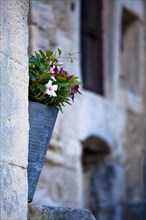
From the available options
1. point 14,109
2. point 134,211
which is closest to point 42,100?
point 14,109

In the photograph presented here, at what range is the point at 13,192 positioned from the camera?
2555 mm

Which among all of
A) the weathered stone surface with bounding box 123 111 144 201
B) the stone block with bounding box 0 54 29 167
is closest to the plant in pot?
the stone block with bounding box 0 54 29 167

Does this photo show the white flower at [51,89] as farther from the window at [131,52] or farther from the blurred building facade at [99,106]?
the window at [131,52]

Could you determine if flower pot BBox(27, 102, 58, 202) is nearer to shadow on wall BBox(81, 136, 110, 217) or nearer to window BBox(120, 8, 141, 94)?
shadow on wall BBox(81, 136, 110, 217)

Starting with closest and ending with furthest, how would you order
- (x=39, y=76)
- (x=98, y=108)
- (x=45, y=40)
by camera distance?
(x=39, y=76)
(x=45, y=40)
(x=98, y=108)

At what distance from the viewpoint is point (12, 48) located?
104 inches

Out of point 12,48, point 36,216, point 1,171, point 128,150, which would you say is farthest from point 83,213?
point 128,150

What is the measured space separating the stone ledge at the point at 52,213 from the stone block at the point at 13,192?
76 mm

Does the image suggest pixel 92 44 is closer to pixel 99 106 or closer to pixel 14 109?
pixel 99 106

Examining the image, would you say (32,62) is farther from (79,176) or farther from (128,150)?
(128,150)

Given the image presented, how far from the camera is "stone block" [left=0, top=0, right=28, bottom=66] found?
2582 mm

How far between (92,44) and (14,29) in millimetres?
5660

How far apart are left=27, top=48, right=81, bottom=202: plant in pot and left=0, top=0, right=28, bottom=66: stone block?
0.27m

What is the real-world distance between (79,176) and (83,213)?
Answer: 15.2 feet
